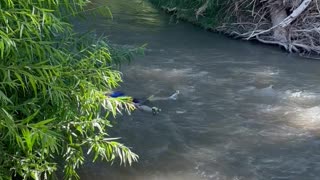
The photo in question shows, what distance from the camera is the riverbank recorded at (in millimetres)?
11078

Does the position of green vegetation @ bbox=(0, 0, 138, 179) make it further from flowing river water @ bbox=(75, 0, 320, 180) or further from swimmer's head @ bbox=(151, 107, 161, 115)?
swimmer's head @ bbox=(151, 107, 161, 115)

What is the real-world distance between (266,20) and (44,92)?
9512 mm

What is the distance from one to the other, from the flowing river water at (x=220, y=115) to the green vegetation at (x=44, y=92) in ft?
3.60

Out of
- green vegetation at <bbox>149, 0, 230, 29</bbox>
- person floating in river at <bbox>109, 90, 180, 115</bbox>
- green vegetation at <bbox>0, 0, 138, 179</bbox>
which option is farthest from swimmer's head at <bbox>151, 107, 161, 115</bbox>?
green vegetation at <bbox>149, 0, 230, 29</bbox>

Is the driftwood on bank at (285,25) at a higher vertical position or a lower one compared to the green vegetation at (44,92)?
lower

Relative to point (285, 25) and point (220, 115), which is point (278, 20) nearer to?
point (285, 25)

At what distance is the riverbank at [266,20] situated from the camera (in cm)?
1108

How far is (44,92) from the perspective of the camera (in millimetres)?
3486

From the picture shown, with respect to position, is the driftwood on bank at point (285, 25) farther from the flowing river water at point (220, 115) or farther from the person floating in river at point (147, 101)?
the person floating in river at point (147, 101)

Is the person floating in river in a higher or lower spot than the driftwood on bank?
lower

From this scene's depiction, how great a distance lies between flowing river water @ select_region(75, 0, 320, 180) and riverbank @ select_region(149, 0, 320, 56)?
0.46 meters

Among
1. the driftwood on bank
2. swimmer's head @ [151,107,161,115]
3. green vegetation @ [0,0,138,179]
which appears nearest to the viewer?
green vegetation @ [0,0,138,179]

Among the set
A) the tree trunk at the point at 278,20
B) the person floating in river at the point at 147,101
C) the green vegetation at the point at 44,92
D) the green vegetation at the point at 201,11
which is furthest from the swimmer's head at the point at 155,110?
the green vegetation at the point at 201,11

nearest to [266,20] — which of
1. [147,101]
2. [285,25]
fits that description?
[285,25]
